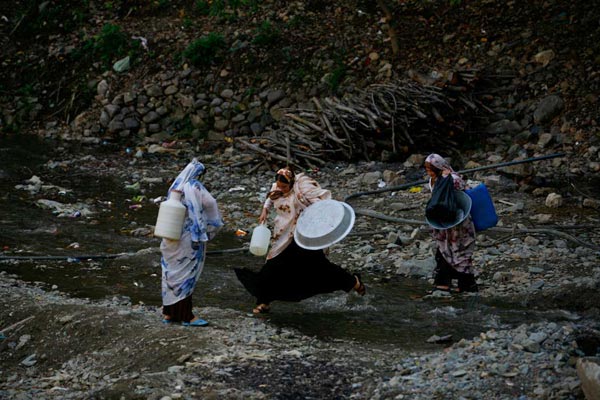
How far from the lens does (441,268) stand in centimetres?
695

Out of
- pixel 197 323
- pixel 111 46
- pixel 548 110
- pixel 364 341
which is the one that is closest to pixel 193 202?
pixel 197 323

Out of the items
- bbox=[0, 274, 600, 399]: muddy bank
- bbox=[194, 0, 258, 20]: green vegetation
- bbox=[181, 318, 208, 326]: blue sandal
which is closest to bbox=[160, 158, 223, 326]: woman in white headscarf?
bbox=[181, 318, 208, 326]: blue sandal

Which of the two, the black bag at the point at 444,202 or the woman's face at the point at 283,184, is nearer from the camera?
the woman's face at the point at 283,184

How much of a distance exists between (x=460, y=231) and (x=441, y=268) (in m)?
0.37

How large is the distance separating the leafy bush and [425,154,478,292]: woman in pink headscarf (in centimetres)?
853

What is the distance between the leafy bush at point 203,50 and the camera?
14562 mm

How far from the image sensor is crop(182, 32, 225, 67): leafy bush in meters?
14.6

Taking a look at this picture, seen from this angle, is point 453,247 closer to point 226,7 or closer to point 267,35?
point 267,35

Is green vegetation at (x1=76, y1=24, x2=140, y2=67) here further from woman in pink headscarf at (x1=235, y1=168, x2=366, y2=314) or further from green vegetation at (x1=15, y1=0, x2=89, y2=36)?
woman in pink headscarf at (x1=235, y1=168, x2=366, y2=314)

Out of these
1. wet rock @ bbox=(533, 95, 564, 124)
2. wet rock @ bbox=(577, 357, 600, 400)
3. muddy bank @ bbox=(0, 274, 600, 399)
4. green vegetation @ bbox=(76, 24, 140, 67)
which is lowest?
muddy bank @ bbox=(0, 274, 600, 399)

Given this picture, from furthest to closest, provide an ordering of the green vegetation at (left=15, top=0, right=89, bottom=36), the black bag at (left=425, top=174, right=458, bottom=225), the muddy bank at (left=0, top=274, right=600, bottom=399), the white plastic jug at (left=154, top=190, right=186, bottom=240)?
the green vegetation at (left=15, top=0, right=89, bottom=36), the black bag at (left=425, top=174, right=458, bottom=225), the white plastic jug at (left=154, top=190, right=186, bottom=240), the muddy bank at (left=0, top=274, right=600, bottom=399)

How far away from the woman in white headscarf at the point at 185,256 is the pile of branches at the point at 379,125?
18.3ft

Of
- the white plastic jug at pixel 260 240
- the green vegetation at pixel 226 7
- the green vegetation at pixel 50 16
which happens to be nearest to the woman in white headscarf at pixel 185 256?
the white plastic jug at pixel 260 240

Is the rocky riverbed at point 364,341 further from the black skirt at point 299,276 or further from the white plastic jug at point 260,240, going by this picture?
the white plastic jug at point 260,240
